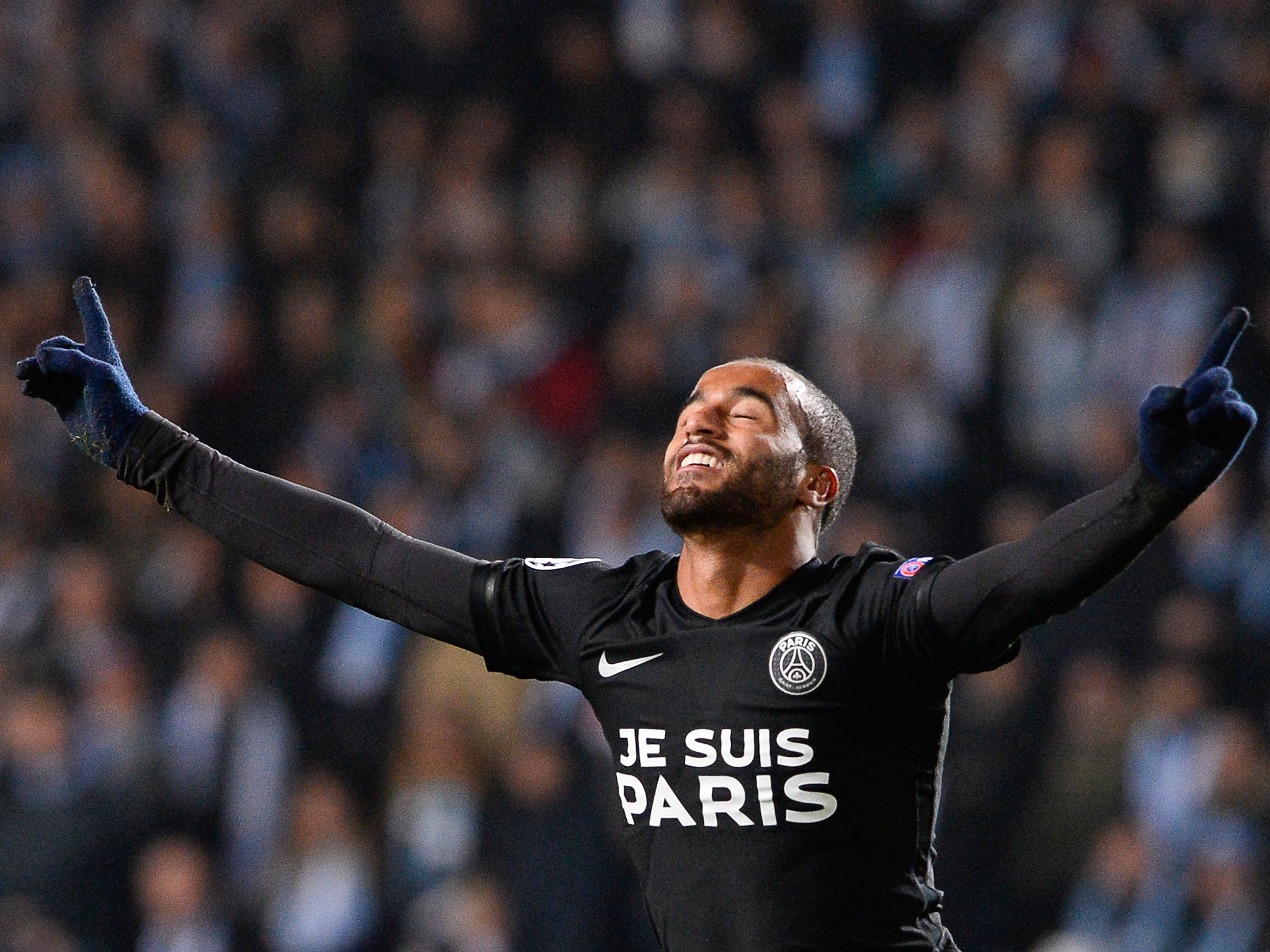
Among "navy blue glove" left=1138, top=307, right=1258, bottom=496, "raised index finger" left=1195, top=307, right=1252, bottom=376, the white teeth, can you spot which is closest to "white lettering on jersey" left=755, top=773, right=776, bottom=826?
the white teeth

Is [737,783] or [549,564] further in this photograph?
[549,564]

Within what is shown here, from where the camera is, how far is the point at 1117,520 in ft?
7.68

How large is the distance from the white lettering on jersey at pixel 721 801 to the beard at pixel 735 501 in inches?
16.5

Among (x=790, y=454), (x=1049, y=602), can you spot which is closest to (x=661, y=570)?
(x=790, y=454)

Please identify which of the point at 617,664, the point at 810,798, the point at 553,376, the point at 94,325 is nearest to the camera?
the point at 810,798

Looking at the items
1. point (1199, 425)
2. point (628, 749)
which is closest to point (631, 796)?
point (628, 749)

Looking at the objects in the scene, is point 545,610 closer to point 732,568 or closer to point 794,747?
point 732,568

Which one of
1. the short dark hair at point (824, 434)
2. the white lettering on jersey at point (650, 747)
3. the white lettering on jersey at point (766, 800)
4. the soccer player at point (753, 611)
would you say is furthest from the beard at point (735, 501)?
the white lettering on jersey at point (766, 800)

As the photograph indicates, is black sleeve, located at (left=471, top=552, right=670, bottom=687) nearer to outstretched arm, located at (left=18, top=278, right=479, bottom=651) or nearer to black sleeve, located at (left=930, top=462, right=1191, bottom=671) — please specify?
outstretched arm, located at (left=18, top=278, right=479, bottom=651)

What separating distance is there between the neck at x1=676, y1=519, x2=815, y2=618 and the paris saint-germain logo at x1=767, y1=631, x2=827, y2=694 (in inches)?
5.8

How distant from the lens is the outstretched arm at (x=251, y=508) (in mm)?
3016

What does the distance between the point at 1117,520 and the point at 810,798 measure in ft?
2.10

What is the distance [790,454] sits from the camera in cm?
297

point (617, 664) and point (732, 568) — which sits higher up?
point (732, 568)
